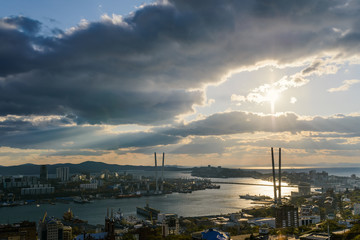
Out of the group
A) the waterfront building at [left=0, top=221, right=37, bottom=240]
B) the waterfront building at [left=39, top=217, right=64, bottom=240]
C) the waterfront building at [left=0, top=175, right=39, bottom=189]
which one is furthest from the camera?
the waterfront building at [left=0, top=175, right=39, bottom=189]

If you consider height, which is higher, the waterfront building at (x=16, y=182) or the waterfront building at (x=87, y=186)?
the waterfront building at (x=16, y=182)

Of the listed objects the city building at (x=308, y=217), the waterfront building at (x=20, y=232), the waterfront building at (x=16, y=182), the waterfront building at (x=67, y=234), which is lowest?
the waterfront building at (x=16, y=182)

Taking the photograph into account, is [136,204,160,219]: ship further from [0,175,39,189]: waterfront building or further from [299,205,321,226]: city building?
[0,175,39,189]: waterfront building

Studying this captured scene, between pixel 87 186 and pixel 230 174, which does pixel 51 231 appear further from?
pixel 230 174

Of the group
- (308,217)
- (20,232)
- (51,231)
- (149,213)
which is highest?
(20,232)

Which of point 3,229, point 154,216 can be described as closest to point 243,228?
point 154,216

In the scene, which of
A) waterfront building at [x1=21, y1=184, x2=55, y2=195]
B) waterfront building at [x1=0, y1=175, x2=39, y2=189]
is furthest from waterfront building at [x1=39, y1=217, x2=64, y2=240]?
waterfront building at [x1=0, y1=175, x2=39, y2=189]

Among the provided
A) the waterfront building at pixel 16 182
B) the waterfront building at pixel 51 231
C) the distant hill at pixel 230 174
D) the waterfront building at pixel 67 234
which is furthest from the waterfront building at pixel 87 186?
the distant hill at pixel 230 174

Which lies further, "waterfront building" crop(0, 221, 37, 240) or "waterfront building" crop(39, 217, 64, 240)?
"waterfront building" crop(39, 217, 64, 240)

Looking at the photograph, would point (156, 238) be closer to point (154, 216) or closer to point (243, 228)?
point (243, 228)

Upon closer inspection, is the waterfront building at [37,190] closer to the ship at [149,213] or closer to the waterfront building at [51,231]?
the ship at [149,213]

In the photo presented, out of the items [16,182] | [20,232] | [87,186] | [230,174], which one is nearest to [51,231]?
[20,232]
